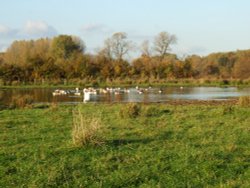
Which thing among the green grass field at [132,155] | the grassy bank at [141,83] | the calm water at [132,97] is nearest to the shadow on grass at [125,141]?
the green grass field at [132,155]

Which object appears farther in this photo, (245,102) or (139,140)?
(245,102)

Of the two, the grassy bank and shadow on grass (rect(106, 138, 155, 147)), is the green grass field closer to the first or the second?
shadow on grass (rect(106, 138, 155, 147))

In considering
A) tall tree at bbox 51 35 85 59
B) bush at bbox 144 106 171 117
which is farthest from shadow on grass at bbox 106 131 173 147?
tall tree at bbox 51 35 85 59

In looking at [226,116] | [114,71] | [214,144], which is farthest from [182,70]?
[214,144]

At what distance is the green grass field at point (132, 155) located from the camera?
20.5 feet

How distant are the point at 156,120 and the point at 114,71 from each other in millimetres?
45238

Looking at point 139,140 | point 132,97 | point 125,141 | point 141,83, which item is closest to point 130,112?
point 139,140

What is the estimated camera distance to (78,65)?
55.2m

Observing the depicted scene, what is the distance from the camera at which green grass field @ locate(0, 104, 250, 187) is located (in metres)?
6.24

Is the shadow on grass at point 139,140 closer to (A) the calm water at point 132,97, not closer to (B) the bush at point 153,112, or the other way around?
(B) the bush at point 153,112

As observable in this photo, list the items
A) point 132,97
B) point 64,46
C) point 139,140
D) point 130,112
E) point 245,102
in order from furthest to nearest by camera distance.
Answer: point 64,46 < point 132,97 < point 245,102 < point 130,112 < point 139,140

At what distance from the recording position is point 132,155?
7.66 metres

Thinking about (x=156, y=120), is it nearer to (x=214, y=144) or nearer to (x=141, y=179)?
(x=214, y=144)

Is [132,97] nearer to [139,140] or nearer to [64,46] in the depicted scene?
[139,140]
